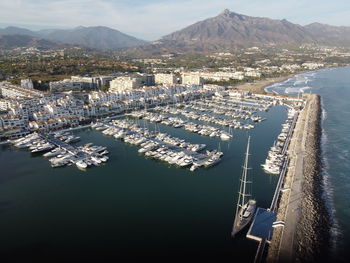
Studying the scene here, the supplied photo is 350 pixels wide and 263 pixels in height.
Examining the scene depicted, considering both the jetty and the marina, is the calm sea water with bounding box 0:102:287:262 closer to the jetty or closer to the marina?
the marina

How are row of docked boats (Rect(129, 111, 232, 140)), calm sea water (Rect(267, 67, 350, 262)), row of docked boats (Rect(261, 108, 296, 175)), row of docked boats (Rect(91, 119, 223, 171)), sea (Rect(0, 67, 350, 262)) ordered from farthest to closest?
1. row of docked boats (Rect(129, 111, 232, 140))
2. row of docked boats (Rect(91, 119, 223, 171))
3. row of docked boats (Rect(261, 108, 296, 175))
4. calm sea water (Rect(267, 67, 350, 262))
5. sea (Rect(0, 67, 350, 262))

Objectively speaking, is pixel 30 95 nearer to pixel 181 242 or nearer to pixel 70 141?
pixel 70 141

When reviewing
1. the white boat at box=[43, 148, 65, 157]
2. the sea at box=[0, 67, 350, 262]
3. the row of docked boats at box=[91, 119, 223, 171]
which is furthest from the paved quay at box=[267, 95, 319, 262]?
the white boat at box=[43, 148, 65, 157]

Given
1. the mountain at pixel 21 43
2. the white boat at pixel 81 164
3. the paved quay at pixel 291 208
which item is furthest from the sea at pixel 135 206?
the mountain at pixel 21 43

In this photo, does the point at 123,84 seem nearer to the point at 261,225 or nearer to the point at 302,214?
the point at 261,225

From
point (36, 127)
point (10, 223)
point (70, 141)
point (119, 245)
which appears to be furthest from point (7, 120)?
point (119, 245)

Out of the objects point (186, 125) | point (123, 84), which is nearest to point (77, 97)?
point (123, 84)

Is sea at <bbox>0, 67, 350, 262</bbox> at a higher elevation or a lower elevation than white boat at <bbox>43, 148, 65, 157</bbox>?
lower

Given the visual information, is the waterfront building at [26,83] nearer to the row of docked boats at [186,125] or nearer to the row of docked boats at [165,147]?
the row of docked boats at [186,125]
